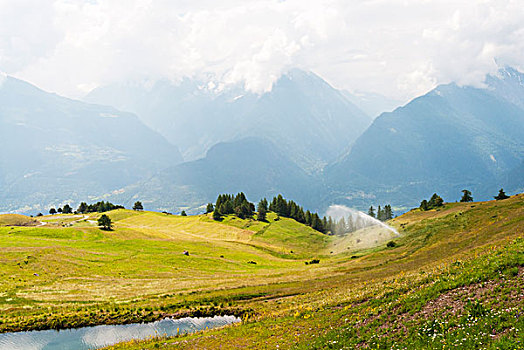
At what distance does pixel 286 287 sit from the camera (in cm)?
5106

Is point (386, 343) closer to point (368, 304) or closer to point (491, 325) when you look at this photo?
point (491, 325)

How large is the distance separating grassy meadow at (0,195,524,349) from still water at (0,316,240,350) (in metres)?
1.33

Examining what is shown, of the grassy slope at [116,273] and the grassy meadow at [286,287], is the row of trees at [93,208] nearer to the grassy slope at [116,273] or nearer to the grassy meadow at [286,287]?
the grassy slope at [116,273]

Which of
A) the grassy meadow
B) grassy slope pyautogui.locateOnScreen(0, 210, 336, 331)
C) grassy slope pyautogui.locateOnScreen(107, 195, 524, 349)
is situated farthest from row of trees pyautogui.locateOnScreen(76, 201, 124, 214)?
grassy slope pyautogui.locateOnScreen(107, 195, 524, 349)

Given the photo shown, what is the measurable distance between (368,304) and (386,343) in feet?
29.8

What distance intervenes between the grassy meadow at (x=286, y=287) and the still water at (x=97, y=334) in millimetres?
1329

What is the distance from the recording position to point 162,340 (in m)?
30.4

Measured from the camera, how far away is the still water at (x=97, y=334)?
106 ft

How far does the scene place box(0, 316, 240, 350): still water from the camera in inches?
1271

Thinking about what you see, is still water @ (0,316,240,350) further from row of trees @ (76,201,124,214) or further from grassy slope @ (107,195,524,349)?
row of trees @ (76,201,124,214)

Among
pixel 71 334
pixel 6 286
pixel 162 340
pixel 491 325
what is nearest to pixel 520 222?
pixel 491 325

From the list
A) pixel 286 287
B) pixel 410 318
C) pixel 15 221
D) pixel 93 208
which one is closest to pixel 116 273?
pixel 286 287

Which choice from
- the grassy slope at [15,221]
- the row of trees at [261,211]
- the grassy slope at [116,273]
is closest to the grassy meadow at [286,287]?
the grassy slope at [116,273]

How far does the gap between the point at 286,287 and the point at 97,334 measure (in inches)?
1044
